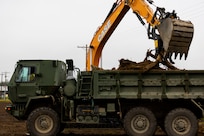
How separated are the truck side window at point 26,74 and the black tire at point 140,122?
3.63 meters

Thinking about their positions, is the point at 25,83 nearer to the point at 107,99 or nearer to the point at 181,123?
the point at 107,99

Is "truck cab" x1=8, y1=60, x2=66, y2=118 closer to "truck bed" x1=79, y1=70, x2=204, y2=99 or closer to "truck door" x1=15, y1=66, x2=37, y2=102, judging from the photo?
"truck door" x1=15, y1=66, x2=37, y2=102

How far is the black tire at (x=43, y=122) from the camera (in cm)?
1291

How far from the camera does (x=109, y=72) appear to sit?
12.8 m

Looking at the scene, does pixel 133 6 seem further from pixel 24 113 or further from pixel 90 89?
pixel 24 113

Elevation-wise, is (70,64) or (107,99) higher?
(70,64)

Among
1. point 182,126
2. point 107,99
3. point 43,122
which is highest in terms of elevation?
point 107,99

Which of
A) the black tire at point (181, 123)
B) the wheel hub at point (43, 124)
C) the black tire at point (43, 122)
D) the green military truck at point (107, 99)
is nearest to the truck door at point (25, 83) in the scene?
the green military truck at point (107, 99)

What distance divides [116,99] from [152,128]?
60.0 inches

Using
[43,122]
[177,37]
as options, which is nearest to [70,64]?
[43,122]

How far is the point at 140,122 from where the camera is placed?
12531mm

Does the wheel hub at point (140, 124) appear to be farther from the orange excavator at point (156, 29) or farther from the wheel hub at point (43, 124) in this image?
the wheel hub at point (43, 124)

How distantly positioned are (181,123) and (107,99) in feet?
8.34

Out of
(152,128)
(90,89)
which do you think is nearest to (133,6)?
(90,89)
